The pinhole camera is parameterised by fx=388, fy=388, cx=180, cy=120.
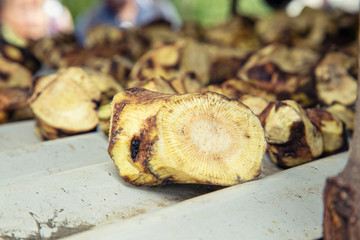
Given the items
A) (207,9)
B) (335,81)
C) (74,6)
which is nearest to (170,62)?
(335,81)

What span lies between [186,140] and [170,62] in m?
1.24

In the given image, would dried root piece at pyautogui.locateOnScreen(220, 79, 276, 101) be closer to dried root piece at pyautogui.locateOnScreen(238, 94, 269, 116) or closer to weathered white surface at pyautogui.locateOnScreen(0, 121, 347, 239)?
dried root piece at pyautogui.locateOnScreen(238, 94, 269, 116)

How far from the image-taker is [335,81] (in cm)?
207

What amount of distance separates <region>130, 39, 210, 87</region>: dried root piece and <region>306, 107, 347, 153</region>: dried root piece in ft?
2.84

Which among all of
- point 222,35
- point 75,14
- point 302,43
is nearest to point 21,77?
point 222,35

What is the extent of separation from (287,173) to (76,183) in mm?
691

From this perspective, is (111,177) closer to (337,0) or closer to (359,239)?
(359,239)

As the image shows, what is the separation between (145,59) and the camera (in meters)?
2.38

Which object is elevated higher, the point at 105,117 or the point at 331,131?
the point at 331,131

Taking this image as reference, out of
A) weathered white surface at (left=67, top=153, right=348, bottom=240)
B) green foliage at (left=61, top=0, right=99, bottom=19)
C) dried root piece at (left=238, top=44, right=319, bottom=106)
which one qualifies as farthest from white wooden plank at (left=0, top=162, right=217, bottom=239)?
green foliage at (left=61, top=0, right=99, bottom=19)

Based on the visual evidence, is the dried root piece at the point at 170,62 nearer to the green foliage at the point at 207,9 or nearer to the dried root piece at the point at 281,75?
the dried root piece at the point at 281,75

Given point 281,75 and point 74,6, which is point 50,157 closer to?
point 281,75

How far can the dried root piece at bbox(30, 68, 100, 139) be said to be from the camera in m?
1.75

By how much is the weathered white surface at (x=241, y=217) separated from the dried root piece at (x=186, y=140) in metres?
0.08
